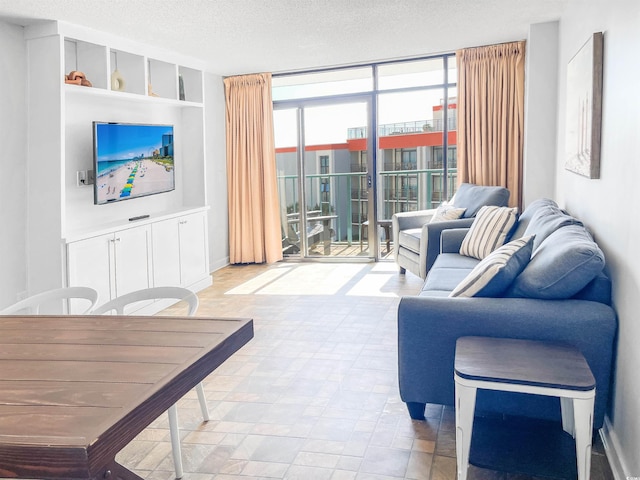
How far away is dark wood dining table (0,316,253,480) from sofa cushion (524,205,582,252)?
183cm

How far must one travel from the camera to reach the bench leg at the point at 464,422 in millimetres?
2014

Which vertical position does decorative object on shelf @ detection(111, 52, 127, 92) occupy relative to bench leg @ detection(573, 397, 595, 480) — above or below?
above

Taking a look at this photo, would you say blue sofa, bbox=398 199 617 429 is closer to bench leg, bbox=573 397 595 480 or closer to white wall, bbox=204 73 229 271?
bench leg, bbox=573 397 595 480

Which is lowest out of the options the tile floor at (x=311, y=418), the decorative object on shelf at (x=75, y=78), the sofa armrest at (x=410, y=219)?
the tile floor at (x=311, y=418)

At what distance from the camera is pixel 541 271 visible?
2.45 m

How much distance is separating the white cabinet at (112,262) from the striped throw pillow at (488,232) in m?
2.55

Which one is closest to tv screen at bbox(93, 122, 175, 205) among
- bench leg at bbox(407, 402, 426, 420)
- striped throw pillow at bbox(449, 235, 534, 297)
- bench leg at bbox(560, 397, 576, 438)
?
bench leg at bbox(407, 402, 426, 420)

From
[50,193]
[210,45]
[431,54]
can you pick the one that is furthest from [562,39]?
[50,193]

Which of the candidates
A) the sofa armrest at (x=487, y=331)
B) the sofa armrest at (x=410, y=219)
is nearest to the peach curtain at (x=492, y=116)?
the sofa armrest at (x=410, y=219)

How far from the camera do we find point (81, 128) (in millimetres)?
4598

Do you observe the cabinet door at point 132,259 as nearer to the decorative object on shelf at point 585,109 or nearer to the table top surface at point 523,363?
the table top surface at point 523,363

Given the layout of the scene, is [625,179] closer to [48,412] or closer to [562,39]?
[48,412]

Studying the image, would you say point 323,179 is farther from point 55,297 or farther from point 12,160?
point 55,297

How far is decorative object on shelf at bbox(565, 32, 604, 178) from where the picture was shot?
112 inches
